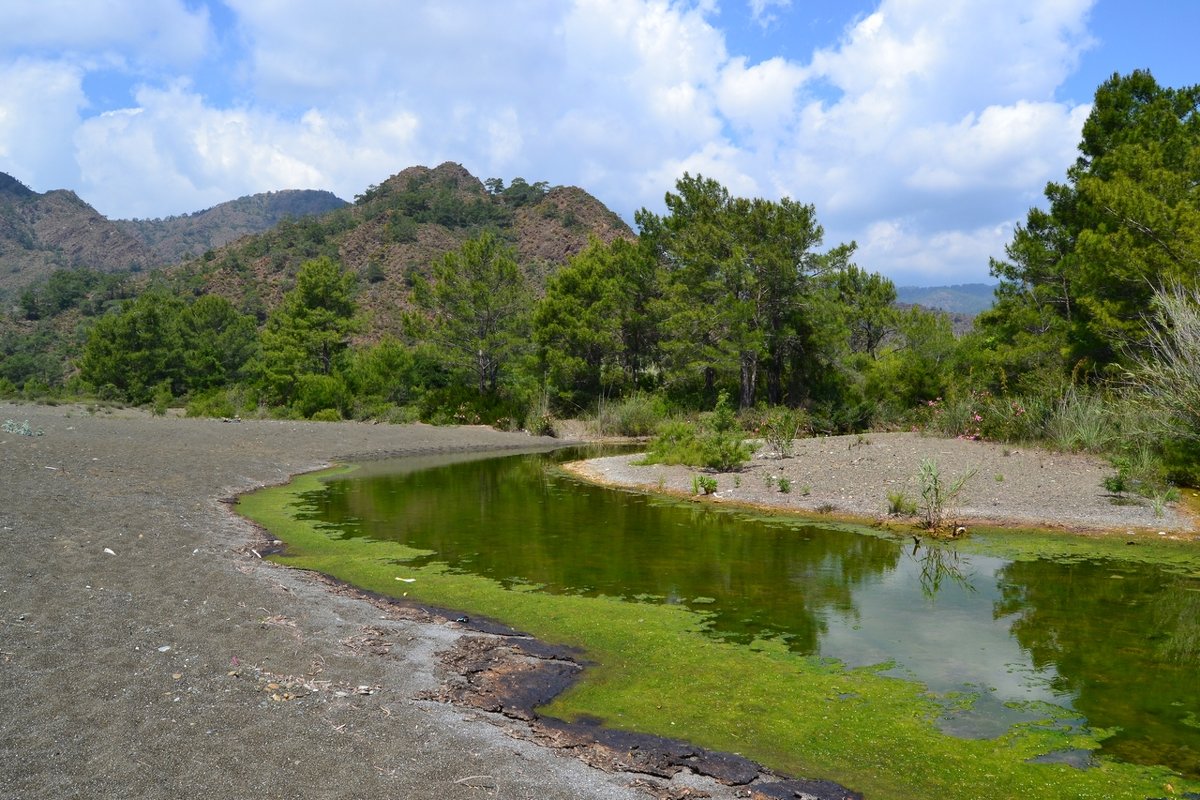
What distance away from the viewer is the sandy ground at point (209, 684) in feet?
13.5

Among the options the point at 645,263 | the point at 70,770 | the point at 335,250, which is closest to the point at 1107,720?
the point at 70,770

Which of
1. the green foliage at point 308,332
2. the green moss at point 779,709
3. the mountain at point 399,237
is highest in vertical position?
the mountain at point 399,237

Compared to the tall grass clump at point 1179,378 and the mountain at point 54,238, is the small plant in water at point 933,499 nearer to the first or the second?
the tall grass clump at point 1179,378

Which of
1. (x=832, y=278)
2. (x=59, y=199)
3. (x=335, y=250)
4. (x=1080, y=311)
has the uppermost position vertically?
(x=59, y=199)

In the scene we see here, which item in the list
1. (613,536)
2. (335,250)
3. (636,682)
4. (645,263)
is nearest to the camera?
(636,682)

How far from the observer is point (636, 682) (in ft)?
20.5

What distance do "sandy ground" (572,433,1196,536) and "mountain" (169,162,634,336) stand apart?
2186 inches

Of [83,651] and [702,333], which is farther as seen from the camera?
[702,333]

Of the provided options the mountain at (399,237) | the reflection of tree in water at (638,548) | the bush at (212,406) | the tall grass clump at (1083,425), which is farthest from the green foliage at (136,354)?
the tall grass clump at (1083,425)

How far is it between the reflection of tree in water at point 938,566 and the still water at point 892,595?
0.09 ft

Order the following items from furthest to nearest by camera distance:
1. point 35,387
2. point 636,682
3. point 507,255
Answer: point 35,387, point 507,255, point 636,682

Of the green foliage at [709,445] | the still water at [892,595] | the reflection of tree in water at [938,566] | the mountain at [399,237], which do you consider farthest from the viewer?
the mountain at [399,237]

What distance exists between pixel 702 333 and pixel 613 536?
20466 mm

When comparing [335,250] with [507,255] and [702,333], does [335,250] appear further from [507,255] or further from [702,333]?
[702,333]
